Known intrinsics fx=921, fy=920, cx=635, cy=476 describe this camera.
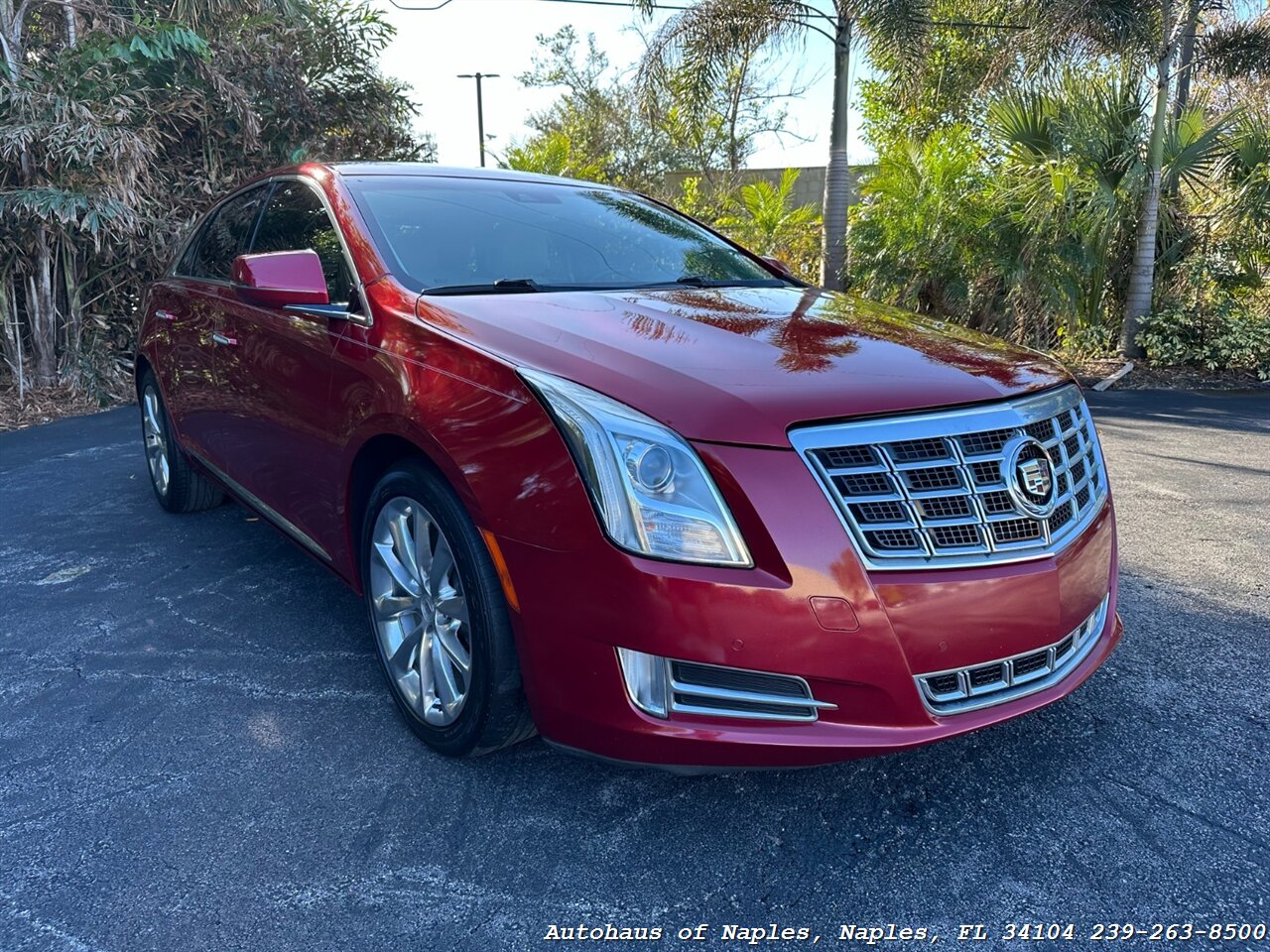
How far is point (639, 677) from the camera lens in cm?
192

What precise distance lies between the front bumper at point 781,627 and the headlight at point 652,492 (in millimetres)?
33

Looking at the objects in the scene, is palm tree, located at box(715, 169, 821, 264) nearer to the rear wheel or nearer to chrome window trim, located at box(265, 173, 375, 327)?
the rear wheel

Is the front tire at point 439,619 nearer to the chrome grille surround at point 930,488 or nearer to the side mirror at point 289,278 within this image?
the side mirror at point 289,278

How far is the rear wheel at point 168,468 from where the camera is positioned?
456 centimetres

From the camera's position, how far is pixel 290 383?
304 centimetres

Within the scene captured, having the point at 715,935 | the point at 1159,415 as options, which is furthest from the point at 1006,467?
the point at 1159,415

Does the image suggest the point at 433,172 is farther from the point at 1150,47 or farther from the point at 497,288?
the point at 1150,47

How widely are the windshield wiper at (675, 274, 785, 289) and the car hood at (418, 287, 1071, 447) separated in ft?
1.11

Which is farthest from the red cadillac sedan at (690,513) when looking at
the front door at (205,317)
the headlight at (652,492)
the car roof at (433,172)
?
the front door at (205,317)

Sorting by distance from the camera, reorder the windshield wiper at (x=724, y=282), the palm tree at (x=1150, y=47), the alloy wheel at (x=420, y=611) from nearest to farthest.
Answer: the alloy wheel at (x=420, y=611) → the windshield wiper at (x=724, y=282) → the palm tree at (x=1150, y=47)

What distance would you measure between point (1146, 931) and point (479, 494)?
1653 mm

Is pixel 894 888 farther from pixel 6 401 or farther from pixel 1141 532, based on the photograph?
pixel 6 401

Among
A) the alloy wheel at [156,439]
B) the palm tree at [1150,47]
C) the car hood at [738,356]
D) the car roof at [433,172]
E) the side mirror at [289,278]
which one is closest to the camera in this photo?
the car hood at [738,356]

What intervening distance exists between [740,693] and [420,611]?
3.30 ft
